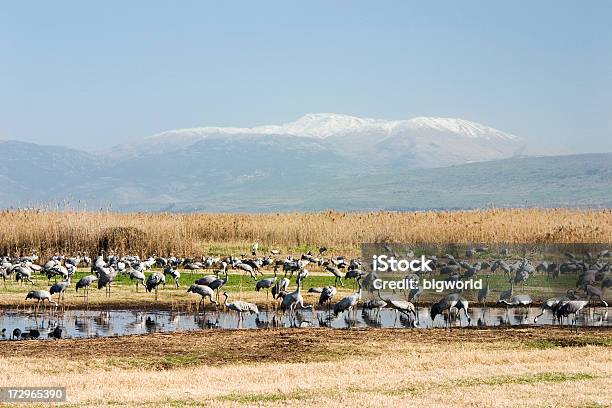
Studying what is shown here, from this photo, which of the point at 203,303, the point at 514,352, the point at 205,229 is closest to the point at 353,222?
the point at 205,229

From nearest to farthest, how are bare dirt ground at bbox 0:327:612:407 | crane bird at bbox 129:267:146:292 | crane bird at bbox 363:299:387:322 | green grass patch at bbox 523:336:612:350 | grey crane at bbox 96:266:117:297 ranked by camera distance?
bare dirt ground at bbox 0:327:612:407
green grass patch at bbox 523:336:612:350
crane bird at bbox 363:299:387:322
grey crane at bbox 96:266:117:297
crane bird at bbox 129:267:146:292

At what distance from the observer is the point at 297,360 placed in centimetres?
1953

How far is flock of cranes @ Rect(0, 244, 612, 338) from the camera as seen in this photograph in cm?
2580

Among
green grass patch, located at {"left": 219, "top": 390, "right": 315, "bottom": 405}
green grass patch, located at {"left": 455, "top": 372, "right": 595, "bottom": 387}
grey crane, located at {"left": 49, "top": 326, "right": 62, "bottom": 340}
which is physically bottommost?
grey crane, located at {"left": 49, "top": 326, "right": 62, "bottom": 340}

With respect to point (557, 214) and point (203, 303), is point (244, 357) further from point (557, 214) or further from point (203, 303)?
point (557, 214)

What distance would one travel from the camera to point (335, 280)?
118 ft

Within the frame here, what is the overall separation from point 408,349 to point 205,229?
30434mm

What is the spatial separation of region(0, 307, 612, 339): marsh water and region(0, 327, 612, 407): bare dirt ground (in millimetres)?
2601

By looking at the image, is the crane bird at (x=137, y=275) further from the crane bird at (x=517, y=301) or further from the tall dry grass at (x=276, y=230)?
the crane bird at (x=517, y=301)

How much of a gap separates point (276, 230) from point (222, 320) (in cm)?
2328
